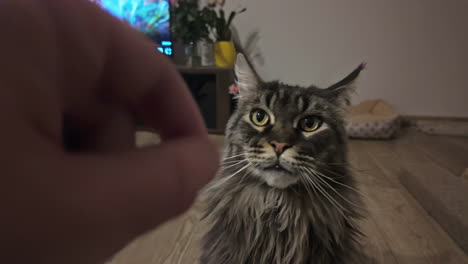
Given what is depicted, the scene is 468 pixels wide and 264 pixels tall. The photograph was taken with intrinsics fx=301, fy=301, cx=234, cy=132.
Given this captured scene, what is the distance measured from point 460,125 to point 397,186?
1840 millimetres

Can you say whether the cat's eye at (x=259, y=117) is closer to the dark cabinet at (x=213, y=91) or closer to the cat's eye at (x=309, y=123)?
the cat's eye at (x=309, y=123)

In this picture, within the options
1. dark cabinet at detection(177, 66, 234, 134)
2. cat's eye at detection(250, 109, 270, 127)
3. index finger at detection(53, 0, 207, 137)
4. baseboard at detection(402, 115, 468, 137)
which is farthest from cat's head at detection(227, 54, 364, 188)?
baseboard at detection(402, 115, 468, 137)

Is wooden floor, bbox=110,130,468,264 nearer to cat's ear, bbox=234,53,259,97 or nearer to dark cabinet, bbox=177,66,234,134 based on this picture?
cat's ear, bbox=234,53,259,97

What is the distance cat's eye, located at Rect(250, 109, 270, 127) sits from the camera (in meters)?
0.87

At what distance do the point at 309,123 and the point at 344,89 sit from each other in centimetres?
20

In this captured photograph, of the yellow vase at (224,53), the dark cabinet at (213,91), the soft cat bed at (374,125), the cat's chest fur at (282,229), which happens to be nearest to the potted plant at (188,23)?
the yellow vase at (224,53)

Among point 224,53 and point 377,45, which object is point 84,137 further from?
point 377,45

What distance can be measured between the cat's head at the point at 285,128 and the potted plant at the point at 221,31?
2030 mm

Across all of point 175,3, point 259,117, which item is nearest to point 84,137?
point 259,117

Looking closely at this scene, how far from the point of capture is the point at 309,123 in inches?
33.8

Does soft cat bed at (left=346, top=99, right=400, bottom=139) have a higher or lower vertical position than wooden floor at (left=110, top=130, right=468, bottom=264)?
higher

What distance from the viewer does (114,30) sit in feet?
0.74

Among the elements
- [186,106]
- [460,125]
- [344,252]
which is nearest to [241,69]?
[344,252]

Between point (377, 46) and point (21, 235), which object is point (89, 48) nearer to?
point (21, 235)
